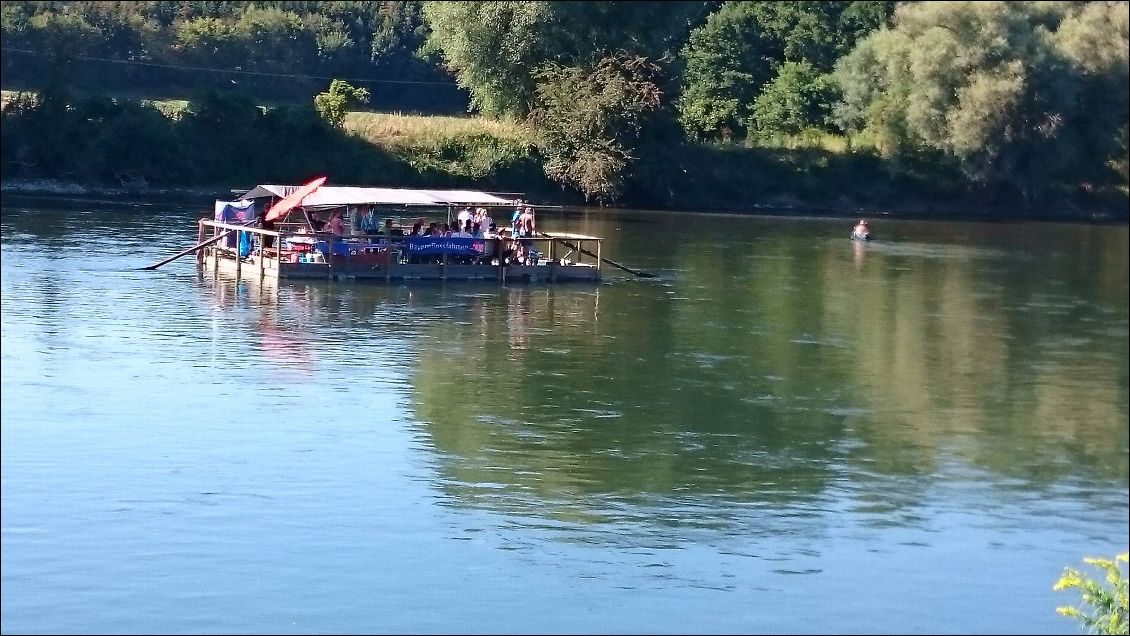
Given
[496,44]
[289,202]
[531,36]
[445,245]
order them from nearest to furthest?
[289,202] → [445,245] → [531,36] → [496,44]

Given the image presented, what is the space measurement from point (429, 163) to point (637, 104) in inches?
355

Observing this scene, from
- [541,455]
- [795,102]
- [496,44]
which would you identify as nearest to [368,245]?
[541,455]

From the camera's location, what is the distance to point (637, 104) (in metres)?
63.6

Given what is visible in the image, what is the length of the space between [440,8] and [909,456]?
1849 inches

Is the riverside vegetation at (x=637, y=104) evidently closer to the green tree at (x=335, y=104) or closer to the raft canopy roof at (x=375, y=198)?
the green tree at (x=335, y=104)

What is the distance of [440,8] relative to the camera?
216 feet

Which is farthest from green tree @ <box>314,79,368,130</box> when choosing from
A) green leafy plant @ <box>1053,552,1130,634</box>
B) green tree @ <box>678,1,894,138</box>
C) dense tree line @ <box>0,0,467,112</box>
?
green leafy plant @ <box>1053,552,1130,634</box>

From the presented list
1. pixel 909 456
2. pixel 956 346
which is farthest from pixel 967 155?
pixel 909 456

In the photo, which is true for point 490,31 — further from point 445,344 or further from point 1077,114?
point 445,344

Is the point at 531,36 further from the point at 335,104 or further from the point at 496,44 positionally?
the point at 335,104

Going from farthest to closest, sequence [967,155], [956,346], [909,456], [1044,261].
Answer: [967,155], [1044,261], [956,346], [909,456]

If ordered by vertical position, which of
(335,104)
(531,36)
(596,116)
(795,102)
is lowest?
(596,116)

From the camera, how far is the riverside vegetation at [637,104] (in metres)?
63.2

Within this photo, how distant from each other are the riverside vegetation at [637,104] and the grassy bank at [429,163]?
0.10 m
